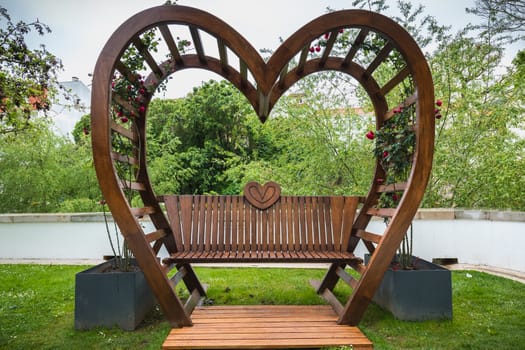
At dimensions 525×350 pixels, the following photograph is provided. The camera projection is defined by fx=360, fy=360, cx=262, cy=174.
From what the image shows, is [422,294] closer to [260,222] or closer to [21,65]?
[260,222]

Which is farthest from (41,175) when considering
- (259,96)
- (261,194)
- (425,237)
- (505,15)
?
(505,15)

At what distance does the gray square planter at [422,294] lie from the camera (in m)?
2.82

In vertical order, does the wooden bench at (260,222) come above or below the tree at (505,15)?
below

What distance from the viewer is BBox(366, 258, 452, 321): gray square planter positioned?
282 cm

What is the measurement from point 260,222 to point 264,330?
1.13 m

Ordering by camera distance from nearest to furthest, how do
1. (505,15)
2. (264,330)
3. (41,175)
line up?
(264,330), (505,15), (41,175)

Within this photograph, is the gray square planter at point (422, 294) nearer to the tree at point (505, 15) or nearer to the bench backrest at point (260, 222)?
the bench backrest at point (260, 222)

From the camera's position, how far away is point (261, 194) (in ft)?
11.1

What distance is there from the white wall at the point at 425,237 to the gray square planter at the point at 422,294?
2416mm

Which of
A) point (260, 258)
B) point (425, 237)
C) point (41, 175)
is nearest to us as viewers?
point (260, 258)

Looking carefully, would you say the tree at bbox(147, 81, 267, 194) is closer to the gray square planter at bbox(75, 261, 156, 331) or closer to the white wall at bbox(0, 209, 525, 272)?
the white wall at bbox(0, 209, 525, 272)

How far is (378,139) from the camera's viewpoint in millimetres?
3156

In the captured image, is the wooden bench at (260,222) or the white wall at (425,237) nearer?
the wooden bench at (260,222)

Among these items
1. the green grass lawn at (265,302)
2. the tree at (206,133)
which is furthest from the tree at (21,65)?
the tree at (206,133)
